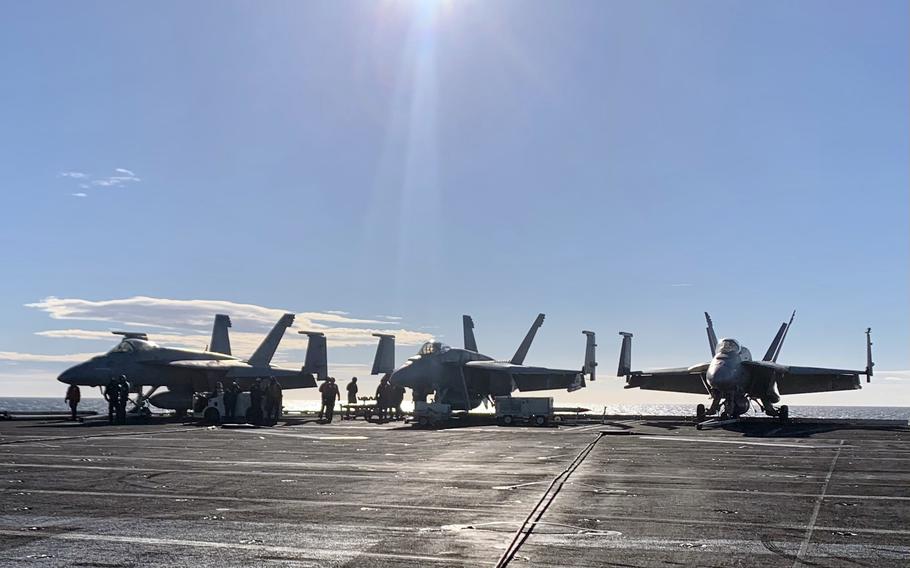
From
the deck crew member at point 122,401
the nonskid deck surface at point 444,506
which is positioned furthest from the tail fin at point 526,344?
the nonskid deck surface at point 444,506

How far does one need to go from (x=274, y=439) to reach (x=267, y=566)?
18.4 metres

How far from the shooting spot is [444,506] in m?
11.8

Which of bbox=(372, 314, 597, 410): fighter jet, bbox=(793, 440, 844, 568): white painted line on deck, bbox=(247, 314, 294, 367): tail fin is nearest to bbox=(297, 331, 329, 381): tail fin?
bbox=(247, 314, 294, 367): tail fin

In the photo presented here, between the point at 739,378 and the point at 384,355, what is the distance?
3066 cm

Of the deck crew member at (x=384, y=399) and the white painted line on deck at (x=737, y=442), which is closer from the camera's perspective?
the white painted line on deck at (x=737, y=442)

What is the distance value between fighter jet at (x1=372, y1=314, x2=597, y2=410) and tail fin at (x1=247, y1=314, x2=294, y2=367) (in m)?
14.9

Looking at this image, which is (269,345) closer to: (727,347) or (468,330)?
(468,330)

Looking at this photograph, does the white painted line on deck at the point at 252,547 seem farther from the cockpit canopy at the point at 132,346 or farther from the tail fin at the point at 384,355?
the tail fin at the point at 384,355

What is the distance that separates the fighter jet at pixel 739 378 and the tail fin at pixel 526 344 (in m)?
6.48

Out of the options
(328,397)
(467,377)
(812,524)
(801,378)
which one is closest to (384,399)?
(328,397)

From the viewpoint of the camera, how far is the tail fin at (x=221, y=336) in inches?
2207

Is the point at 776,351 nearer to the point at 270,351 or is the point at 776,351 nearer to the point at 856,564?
the point at 270,351

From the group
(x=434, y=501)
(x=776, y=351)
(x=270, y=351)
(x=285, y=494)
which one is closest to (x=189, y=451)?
(x=285, y=494)

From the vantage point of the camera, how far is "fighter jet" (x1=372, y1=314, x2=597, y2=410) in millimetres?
44844
